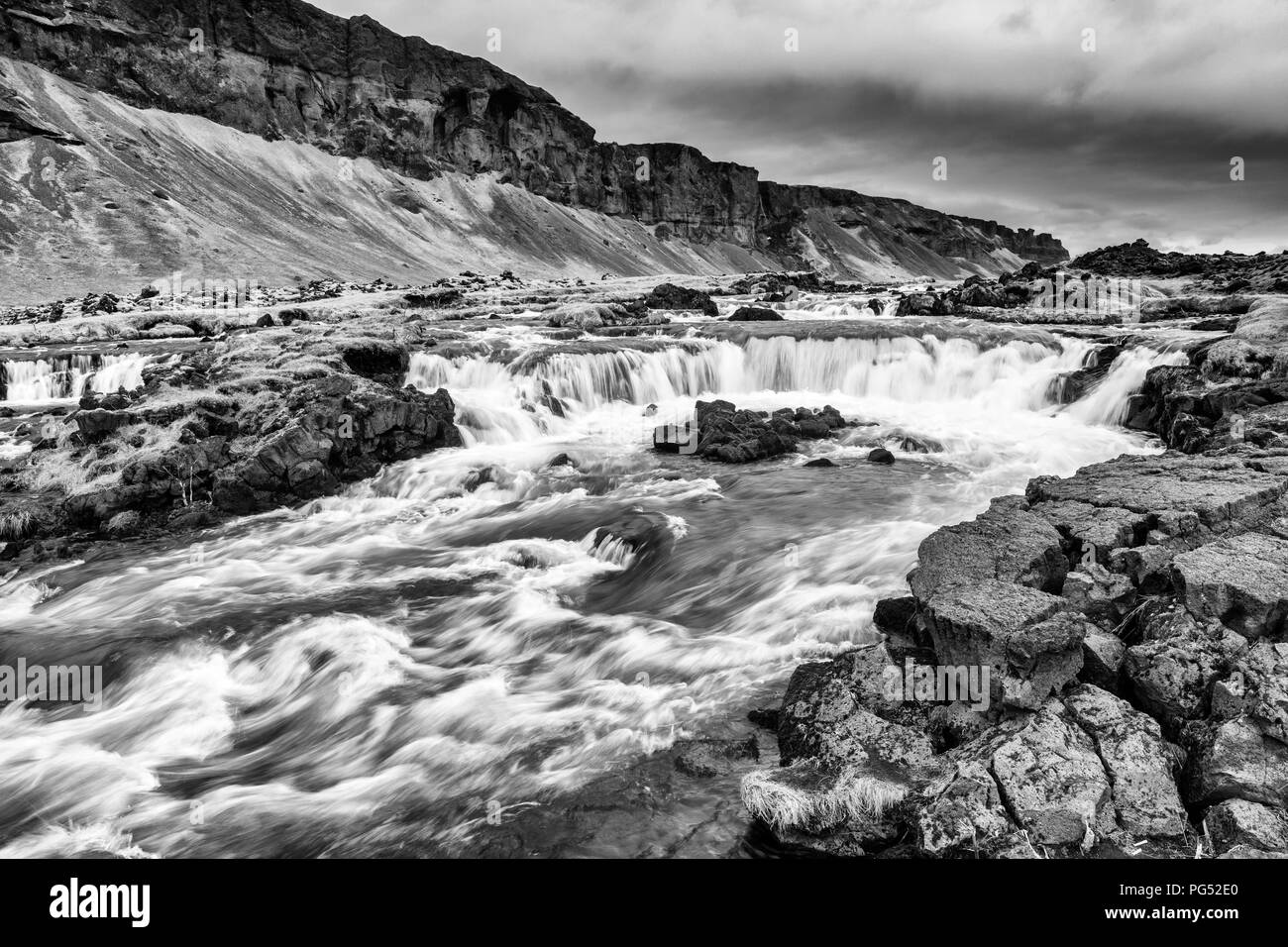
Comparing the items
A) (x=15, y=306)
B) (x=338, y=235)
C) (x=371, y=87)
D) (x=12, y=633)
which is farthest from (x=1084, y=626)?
(x=371, y=87)

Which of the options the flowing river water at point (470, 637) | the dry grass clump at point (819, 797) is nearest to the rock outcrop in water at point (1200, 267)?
the flowing river water at point (470, 637)

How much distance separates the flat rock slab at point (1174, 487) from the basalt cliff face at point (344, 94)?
325ft

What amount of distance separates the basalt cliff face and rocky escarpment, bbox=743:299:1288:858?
9948 centimetres

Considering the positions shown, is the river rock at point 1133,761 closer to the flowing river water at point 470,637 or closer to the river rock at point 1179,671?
the river rock at point 1179,671

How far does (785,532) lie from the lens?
44.7 feet

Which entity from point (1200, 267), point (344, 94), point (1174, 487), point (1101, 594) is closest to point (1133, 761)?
point (1101, 594)

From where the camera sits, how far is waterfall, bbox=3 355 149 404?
26812 millimetres

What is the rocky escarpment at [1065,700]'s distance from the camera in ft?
16.8

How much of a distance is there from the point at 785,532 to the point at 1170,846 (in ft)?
28.7

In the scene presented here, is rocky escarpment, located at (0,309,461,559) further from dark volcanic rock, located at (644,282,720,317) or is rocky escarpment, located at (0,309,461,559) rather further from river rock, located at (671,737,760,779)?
dark volcanic rock, located at (644,282,720,317)

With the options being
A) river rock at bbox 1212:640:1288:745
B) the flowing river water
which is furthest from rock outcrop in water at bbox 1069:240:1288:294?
river rock at bbox 1212:640:1288:745

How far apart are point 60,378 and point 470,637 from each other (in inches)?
979

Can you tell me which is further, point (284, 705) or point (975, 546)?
point (284, 705)
